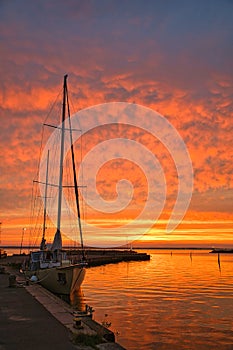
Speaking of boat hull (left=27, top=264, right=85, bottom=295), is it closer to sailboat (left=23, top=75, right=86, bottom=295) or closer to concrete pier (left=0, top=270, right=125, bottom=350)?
sailboat (left=23, top=75, right=86, bottom=295)

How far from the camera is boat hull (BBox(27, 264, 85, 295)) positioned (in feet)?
94.3

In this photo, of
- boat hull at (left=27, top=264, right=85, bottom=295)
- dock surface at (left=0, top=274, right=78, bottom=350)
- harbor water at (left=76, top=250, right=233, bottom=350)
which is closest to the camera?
dock surface at (left=0, top=274, right=78, bottom=350)

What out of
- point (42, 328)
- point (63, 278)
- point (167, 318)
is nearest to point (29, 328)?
point (42, 328)

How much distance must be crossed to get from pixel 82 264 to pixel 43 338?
56.3 ft

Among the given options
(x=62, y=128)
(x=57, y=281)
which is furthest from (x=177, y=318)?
(x=62, y=128)

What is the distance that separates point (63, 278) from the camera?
29344 mm

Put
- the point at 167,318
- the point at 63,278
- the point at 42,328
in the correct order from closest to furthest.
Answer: the point at 42,328 → the point at 167,318 → the point at 63,278

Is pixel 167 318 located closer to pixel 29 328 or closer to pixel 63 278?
pixel 63 278

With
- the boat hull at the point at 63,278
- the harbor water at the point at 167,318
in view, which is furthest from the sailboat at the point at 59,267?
the harbor water at the point at 167,318

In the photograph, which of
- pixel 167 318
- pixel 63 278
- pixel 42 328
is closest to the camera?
pixel 42 328

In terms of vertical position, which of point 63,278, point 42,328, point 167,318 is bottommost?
point 167,318

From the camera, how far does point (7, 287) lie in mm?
26922

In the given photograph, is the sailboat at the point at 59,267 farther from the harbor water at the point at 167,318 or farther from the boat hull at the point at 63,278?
the harbor water at the point at 167,318

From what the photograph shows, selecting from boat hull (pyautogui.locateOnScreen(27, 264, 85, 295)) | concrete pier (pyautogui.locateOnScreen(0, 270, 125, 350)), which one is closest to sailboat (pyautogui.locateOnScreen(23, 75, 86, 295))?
boat hull (pyautogui.locateOnScreen(27, 264, 85, 295))
